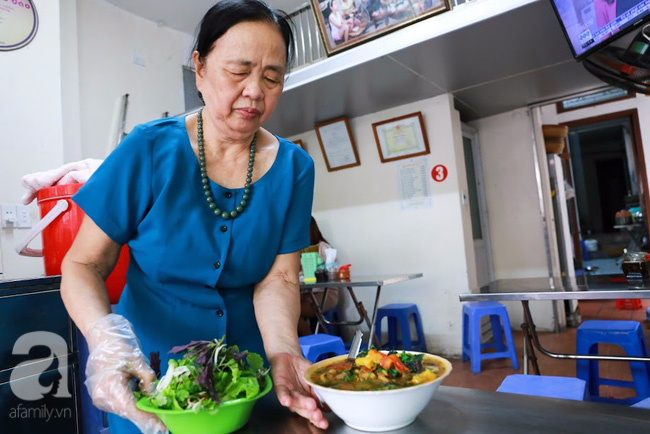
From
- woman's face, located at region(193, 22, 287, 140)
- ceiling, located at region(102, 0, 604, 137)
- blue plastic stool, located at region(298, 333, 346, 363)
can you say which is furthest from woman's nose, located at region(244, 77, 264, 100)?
ceiling, located at region(102, 0, 604, 137)

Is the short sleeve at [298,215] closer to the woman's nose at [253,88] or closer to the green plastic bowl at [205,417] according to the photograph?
the woman's nose at [253,88]

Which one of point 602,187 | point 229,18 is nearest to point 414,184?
point 229,18

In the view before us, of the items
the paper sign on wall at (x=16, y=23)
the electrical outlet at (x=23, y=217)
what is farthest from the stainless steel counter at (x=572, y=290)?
the paper sign on wall at (x=16, y=23)

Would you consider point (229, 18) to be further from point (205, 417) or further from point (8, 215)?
point (8, 215)

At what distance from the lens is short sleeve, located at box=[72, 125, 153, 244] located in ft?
2.89

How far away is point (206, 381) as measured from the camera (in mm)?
610

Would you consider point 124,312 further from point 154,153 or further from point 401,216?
point 401,216

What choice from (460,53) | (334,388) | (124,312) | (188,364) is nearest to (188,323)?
(124,312)

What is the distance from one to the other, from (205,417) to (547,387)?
1.46 meters

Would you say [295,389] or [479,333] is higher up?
[295,389]

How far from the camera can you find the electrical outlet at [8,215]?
111 inches

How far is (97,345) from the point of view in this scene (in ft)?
2.46

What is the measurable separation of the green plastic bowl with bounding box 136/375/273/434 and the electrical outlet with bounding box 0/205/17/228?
9.37 ft

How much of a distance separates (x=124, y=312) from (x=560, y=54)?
11.4ft
